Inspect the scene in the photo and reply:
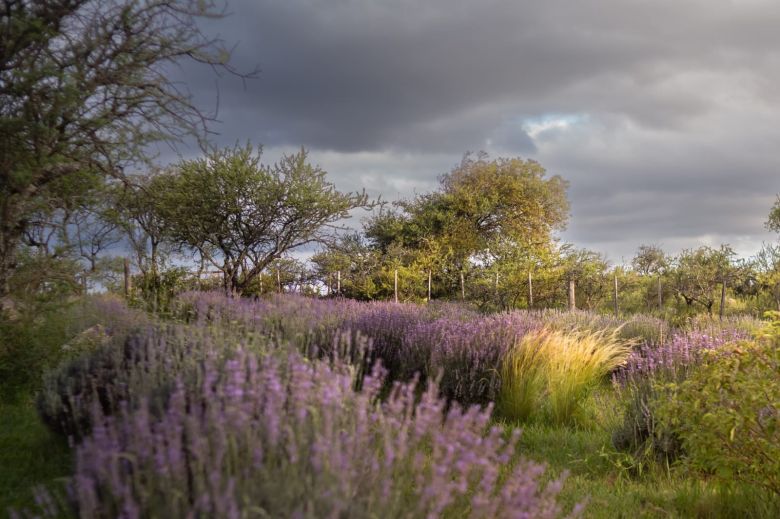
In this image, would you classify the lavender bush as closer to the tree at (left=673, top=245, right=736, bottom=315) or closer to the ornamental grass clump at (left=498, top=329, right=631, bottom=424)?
the ornamental grass clump at (left=498, top=329, right=631, bottom=424)

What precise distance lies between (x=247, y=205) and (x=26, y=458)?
35.8 feet

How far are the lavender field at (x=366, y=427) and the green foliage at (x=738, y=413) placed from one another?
3.7 inches

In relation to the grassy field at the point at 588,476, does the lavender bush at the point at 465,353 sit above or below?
above

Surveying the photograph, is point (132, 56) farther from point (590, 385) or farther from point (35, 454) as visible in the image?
point (590, 385)

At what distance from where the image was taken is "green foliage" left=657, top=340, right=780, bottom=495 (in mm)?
3426

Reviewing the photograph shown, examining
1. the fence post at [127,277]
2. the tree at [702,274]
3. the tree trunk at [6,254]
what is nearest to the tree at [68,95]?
the tree trunk at [6,254]

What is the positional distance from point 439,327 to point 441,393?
109 centimetres

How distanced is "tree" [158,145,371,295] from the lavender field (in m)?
6.39

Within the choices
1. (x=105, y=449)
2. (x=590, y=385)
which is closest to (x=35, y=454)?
(x=105, y=449)

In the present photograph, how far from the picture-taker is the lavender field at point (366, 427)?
82.6 inches

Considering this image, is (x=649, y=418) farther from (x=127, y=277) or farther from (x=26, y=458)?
(x=127, y=277)

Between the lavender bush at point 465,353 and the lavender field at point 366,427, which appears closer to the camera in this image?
the lavender field at point 366,427

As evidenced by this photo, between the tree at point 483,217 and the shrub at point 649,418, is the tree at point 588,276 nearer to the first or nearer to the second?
the tree at point 483,217

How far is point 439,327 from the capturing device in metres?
6.98
